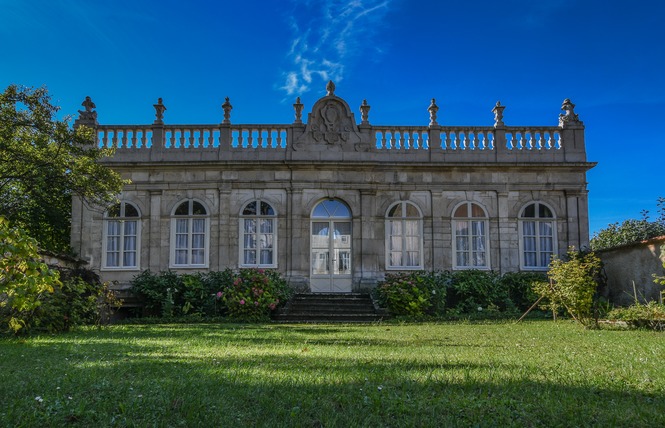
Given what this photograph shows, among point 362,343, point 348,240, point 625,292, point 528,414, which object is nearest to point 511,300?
point 625,292

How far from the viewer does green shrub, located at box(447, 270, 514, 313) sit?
672 inches

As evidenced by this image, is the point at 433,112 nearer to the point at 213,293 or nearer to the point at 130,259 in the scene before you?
the point at 213,293

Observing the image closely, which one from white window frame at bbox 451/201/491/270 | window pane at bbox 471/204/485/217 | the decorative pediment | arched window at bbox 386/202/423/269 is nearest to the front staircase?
arched window at bbox 386/202/423/269

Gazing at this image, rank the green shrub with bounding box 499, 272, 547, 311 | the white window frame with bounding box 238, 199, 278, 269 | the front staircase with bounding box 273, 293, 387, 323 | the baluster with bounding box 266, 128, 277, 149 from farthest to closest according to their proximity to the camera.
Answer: the baluster with bounding box 266, 128, 277, 149 < the white window frame with bounding box 238, 199, 278, 269 < the green shrub with bounding box 499, 272, 547, 311 < the front staircase with bounding box 273, 293, 387, 323

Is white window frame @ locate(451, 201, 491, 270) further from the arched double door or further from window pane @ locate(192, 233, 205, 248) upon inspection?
window pane @ locate(192, 233, 205, 248)

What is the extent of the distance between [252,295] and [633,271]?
381 inches

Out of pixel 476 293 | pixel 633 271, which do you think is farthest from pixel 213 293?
pixel 633 271

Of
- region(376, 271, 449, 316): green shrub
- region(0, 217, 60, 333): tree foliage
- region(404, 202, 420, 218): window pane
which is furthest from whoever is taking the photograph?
region(404, 202, 420, 218): window pane

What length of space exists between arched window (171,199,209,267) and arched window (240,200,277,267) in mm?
1155

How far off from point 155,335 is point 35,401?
6.15 m

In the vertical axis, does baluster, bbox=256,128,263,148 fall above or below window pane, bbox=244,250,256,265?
above

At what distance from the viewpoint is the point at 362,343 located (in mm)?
8297

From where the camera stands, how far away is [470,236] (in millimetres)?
18594

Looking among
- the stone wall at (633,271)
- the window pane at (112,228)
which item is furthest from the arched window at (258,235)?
the stone wall at (633,271)
